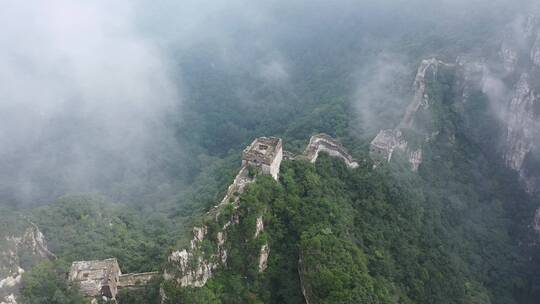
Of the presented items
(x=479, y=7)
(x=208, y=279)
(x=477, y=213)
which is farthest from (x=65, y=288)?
(x=479, y=7)

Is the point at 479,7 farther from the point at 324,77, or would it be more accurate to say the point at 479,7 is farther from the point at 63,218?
the point at 63,218

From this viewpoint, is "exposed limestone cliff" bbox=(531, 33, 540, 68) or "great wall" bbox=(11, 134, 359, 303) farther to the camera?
"exposed limestone cliff" bbox=(531, 33, 540, 68)

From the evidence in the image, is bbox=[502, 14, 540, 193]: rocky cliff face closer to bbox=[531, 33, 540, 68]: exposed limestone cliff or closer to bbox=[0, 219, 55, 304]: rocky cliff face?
bbox=[531, 33, 540, 68]: exposed limestone cliff

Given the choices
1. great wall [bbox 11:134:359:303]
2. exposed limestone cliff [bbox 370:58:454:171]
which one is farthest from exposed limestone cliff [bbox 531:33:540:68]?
great wall [bbox 11:134:359:303]

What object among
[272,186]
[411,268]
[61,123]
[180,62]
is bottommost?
[411,268]

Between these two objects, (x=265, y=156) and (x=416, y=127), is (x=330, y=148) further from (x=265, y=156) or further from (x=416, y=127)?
(x=416, y=127)

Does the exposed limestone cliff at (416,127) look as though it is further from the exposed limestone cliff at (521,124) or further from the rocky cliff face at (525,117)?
the exposed limestone cliff at (521,124)

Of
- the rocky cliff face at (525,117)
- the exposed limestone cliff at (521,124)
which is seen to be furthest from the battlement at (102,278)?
the exposed limestone cliff at (521,124)
